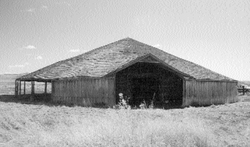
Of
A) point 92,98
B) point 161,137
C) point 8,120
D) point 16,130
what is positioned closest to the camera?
point 161,137

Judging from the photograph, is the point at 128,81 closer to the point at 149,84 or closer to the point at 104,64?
the point at 104,64

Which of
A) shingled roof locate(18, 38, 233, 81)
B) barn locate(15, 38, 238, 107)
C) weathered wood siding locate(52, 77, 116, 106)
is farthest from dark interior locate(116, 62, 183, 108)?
weathered wood siding locate(52, 77, 116, 106)

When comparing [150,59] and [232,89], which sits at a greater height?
[150,59]

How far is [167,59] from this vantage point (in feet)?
78.5

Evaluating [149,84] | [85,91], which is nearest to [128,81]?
[149,84]

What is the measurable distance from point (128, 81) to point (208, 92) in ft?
20.9

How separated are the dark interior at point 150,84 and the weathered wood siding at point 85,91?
2.84m

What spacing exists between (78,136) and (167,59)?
18330 mm

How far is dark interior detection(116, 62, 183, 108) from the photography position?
19422 mm

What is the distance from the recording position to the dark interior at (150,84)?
19.4m

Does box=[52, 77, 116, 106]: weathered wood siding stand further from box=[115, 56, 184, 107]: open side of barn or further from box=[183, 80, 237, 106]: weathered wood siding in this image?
box=[183, 80, 237, 106]: weathered wood siding

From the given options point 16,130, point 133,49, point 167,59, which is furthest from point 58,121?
point 167,59

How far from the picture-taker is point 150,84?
21.4m

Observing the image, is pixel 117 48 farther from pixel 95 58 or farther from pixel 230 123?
pixel 230 123
